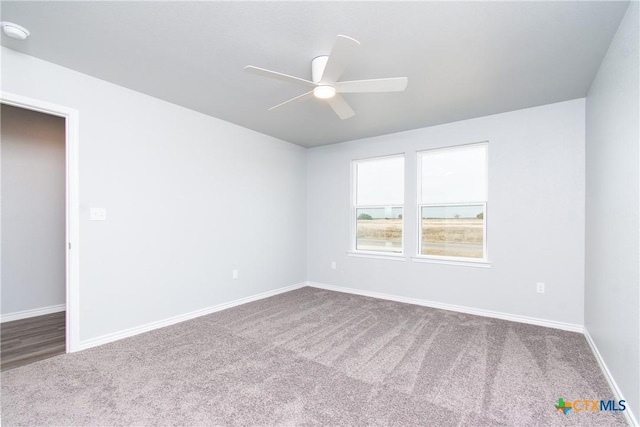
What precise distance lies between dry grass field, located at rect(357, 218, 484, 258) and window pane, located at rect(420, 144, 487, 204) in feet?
1.05

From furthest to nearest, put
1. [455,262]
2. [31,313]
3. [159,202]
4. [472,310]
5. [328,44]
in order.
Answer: [455,262], [472,310], [31,313], [159,202], [328,44]

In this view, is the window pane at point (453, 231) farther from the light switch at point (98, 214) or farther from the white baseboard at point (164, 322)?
the light switch at point (98, 214)

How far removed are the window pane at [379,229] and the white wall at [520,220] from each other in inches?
8.9

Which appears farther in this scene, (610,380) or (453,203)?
(453,203)

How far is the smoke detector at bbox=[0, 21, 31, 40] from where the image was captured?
202 centimetres

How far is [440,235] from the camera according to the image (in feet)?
13.6

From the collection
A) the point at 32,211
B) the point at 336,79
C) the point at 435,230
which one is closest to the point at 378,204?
the point at 435,230

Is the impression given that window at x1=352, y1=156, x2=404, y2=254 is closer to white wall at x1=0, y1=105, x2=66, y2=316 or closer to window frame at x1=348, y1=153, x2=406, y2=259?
window frame at x1=348, y1=153, x2=406, y2=259

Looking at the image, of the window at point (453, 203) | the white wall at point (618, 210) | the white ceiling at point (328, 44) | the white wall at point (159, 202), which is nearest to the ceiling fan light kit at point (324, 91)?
the white ceiling at point (328, 44)

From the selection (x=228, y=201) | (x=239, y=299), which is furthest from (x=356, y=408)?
(x=228, y=201)

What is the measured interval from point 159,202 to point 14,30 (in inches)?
68.3

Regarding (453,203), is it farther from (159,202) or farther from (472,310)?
(159,202)

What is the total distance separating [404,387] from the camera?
2.11 meters

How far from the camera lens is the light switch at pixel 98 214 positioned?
279 cm
